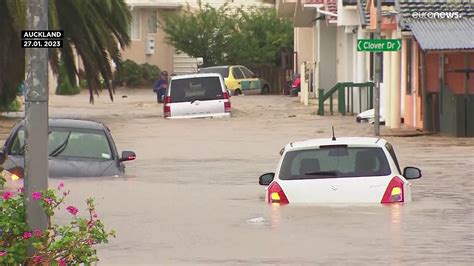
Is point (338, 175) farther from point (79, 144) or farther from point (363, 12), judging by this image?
point (363, 12)

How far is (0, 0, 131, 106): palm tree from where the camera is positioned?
39.4m

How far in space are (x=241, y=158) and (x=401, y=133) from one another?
6.54 meters

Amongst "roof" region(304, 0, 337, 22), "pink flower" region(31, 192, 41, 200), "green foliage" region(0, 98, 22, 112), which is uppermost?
"roof" region(304, 0, 337, 22)

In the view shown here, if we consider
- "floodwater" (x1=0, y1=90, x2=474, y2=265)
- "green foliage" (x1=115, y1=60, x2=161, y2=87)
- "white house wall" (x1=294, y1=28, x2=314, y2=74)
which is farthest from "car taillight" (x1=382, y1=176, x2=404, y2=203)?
"green foliage" (x1=115, y1=60, x2=161, y2=87)

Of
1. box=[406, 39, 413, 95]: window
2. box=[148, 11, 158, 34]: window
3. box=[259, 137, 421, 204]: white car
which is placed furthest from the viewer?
box=[148, 11, 158, 34]: window

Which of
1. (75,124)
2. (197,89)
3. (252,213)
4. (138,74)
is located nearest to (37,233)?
(252,213)

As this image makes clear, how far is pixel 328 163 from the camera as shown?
17.1 metres

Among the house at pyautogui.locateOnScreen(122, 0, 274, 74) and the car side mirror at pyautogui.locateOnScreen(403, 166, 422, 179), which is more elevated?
the house at pyautogui.locateOnScreen(122, 0, 274, 74)

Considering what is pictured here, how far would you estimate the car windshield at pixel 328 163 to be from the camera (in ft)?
55.3

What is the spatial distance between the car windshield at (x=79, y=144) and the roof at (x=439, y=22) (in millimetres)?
11829

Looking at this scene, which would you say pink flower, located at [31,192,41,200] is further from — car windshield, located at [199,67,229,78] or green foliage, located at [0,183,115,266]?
car windshield, located at [199,67,229,78]

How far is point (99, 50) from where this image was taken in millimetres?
41750

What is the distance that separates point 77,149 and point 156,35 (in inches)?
2311

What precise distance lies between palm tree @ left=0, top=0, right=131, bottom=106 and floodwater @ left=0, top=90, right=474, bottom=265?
5.98 metres
